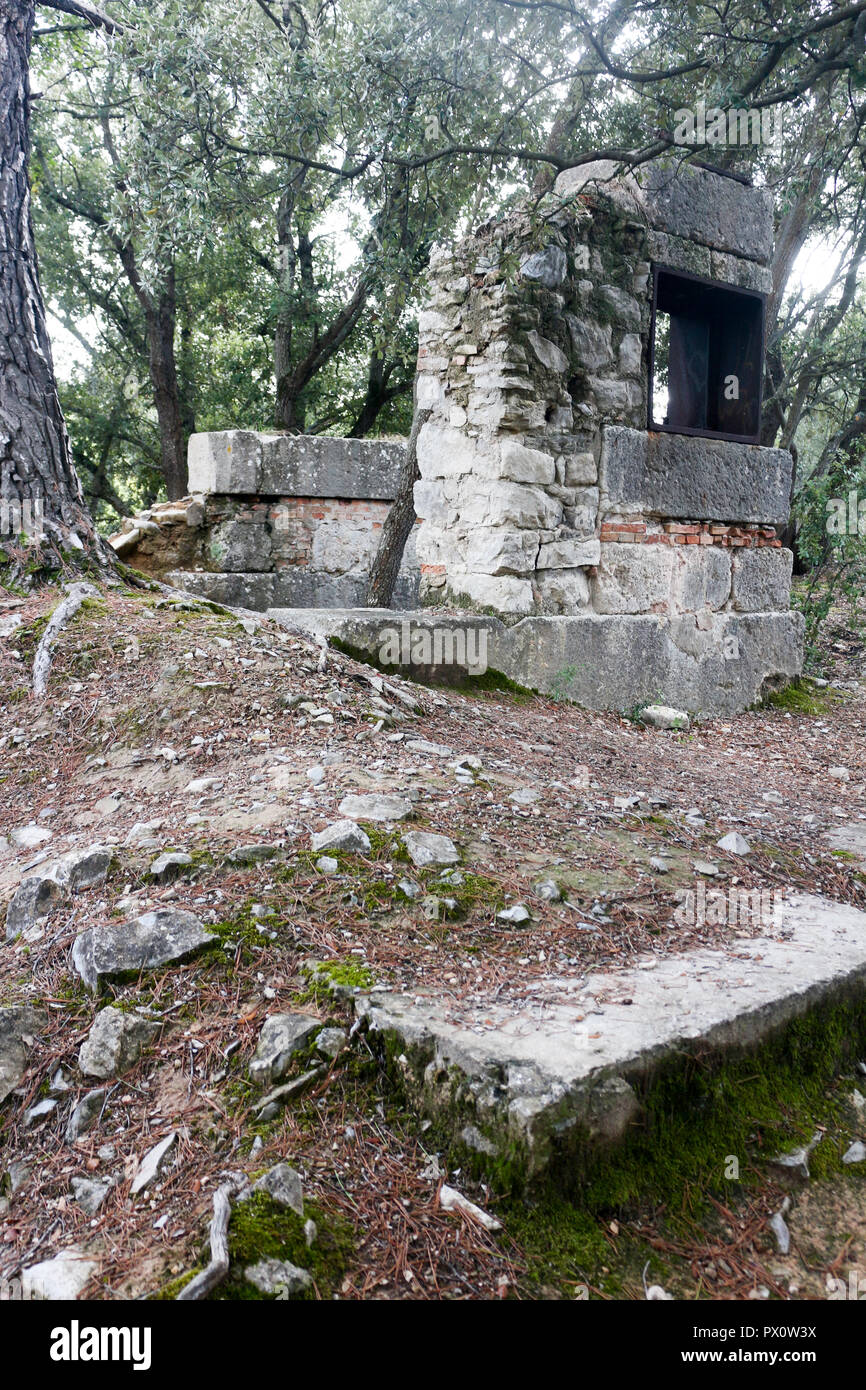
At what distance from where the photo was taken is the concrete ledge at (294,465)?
8391 millimetres

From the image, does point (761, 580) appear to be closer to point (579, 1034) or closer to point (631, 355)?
point (631, 355)

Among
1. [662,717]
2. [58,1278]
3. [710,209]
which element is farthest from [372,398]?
[58,1278]

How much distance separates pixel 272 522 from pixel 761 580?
14.5 ft

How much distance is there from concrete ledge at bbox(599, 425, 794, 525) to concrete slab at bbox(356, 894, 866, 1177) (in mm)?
3807

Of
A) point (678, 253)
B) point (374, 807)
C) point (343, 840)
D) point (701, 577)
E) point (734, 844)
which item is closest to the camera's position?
point (343, 840)

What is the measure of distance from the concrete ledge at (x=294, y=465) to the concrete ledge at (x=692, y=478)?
11.9 ft

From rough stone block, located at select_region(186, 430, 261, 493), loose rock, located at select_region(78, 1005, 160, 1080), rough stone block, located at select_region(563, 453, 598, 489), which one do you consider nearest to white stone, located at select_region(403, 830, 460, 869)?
loose rock, located at select_region(78, 1005, 160, 1080)

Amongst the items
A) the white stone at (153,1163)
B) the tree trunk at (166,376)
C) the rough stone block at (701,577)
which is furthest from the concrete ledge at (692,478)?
the tree trunk at (166,376)

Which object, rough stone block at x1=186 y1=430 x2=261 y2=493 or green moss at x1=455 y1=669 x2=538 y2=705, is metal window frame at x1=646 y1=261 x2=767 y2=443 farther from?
rough stone block at x1=186 y1=430 x2=261 y2=493

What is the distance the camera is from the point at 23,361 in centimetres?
513

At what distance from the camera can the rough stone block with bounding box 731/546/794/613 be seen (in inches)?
253
